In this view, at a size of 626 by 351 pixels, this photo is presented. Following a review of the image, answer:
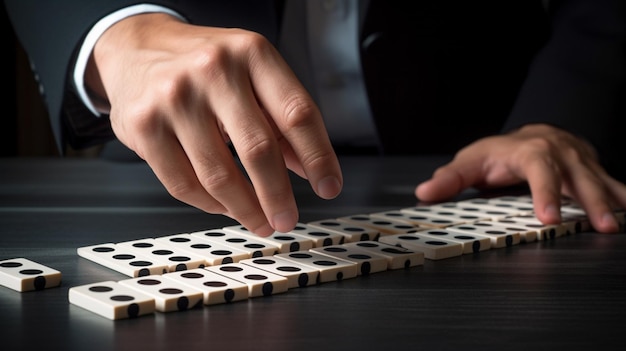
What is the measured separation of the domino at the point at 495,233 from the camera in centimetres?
Answer: 118

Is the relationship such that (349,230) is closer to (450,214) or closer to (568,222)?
(450,214)

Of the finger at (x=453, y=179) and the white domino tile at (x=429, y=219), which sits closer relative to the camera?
the white domino tile at (x=429, y=219)

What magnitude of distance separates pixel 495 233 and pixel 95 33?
0.76m

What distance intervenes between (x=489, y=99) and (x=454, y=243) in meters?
Answer: 1.62

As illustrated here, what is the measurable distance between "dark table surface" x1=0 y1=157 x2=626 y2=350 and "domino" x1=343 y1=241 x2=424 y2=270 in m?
0.02

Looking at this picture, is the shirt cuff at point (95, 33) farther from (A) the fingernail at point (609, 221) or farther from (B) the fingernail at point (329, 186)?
(A) the fingernail at point (609, 221)

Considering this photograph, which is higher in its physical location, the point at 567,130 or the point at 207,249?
the point at 567,130

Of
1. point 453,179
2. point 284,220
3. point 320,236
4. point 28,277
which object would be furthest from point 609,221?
point 28,277

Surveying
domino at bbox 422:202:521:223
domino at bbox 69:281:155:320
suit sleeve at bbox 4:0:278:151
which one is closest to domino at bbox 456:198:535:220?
domino at bbox 422:202:521:223

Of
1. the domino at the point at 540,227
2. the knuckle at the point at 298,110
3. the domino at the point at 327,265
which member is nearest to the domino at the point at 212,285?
the domino at the point at 327,265

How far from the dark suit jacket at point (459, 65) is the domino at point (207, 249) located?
59 centimetres

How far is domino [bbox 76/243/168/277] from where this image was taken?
0.95m

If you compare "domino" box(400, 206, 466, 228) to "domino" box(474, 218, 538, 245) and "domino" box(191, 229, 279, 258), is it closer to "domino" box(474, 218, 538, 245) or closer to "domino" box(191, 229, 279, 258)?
"domino" box(474, 218, 538, 245)

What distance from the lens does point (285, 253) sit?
107 centimetres
